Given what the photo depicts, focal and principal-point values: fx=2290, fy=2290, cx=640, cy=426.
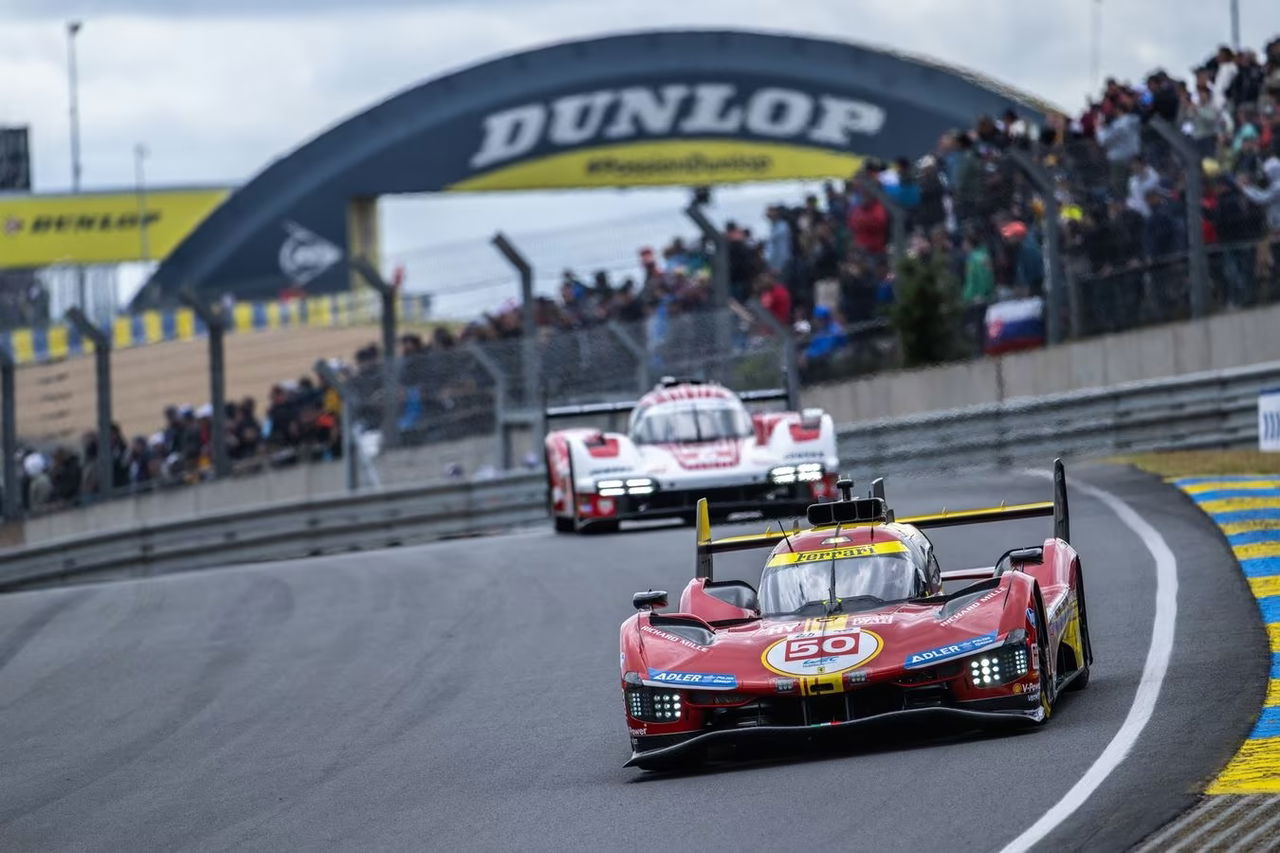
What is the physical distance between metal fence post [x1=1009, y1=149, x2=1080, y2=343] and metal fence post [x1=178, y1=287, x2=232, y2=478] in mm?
8294

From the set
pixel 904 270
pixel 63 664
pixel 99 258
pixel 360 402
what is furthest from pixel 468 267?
pixel 99 258

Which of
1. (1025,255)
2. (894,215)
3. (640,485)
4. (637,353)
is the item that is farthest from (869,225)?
(640,485)

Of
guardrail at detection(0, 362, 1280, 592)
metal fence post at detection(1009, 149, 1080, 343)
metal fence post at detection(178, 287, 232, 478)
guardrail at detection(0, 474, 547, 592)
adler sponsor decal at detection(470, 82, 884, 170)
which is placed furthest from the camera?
adler sponsor decal at detection(470, 82, 884, 170)

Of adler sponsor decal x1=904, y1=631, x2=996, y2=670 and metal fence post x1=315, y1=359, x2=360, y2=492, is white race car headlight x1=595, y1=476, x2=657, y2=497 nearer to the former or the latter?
metal fence post x1=315, y1=359, x2=360, y2=492

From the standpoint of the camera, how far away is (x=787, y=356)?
2259 centimetres

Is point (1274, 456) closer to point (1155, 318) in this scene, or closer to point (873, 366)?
point (1155, 318)

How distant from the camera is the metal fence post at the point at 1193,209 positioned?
21.3 meters

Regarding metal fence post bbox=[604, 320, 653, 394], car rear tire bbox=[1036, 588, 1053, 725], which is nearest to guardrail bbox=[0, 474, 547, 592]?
metal fence post bbox=[604, 320, 653, 394]

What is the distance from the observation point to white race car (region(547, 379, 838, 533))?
19719mm

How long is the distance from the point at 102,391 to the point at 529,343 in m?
4.56

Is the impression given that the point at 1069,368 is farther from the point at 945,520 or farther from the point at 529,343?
the point at 945,520

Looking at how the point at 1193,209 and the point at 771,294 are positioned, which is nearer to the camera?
the point at 1193,209

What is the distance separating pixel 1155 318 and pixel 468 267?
7.27m

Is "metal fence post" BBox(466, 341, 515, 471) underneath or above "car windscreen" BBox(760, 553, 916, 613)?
above
